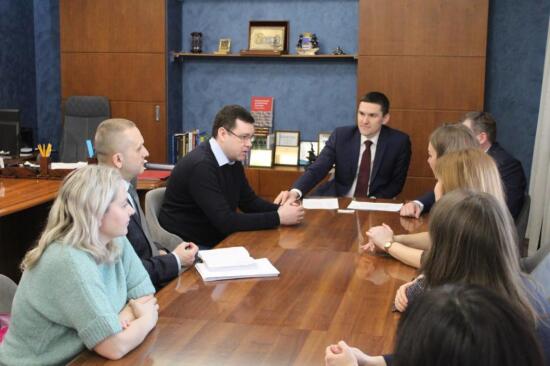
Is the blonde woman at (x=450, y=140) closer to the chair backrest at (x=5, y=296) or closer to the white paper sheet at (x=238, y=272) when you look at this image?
the white paper sheet at (x=238, y=272)

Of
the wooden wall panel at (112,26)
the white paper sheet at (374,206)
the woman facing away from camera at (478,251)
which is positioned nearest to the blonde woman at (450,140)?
the white paper sheet at (374,206)

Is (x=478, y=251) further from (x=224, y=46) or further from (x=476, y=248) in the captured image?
(x=224, y=46)

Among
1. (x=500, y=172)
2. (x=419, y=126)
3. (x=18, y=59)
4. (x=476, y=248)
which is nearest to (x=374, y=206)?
(x=500, y=172)

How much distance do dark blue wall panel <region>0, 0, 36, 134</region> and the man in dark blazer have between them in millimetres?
4647

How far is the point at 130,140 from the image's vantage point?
3.06 meters

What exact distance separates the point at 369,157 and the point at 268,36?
2.20m

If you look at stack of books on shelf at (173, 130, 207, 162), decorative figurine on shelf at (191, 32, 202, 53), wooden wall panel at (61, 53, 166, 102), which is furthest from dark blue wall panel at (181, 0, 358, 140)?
wooden wall panel at (61, 53, 166, 102)

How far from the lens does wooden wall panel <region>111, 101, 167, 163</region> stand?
21.8 feet

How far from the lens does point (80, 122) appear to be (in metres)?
6.71

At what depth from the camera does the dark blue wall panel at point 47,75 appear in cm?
732

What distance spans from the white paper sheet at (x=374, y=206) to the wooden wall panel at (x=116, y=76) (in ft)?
9.91

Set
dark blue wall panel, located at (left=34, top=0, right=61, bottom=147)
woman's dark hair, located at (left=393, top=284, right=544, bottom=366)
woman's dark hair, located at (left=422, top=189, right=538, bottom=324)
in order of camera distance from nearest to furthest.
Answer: woman's dark hair, located at (left=393, top=284, right=544, bottom=366), woman's dark hair, located at (left=422, top=189, right=538, bottom=324), dark blue wall panel, located at (left=34, top=0, right=61, bottom=147)

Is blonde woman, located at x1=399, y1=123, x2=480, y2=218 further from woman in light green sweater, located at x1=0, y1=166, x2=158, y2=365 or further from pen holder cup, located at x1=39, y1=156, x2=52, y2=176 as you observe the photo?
pen holder cup, located at x1=39, y1=156, x2=52, y2=176

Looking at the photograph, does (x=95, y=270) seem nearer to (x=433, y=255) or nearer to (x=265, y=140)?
(x=433, y=255)
